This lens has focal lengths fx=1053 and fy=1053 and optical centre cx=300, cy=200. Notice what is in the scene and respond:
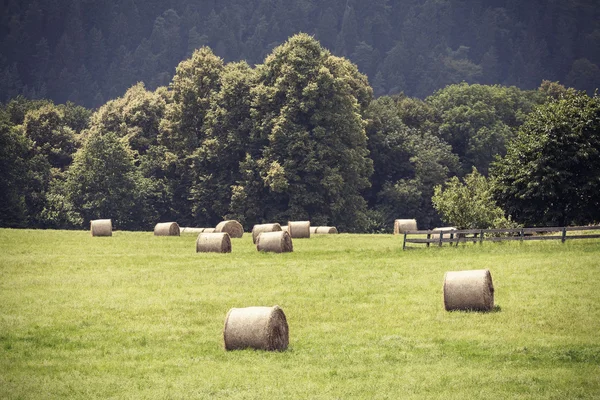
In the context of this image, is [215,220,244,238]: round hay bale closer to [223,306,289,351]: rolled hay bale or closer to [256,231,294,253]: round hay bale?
[256,231,294,253]: round hay bale

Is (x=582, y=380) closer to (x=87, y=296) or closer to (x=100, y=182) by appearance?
(x=87, y=296)

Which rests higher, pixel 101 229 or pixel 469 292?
pixel 101 229

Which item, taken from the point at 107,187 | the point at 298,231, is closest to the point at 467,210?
the point at 298,231

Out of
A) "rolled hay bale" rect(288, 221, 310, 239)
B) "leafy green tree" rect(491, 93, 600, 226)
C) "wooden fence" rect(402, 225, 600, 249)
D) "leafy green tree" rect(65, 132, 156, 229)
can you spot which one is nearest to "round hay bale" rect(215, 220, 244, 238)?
"rolled hay bale" rect(288, 221, 310, 239)

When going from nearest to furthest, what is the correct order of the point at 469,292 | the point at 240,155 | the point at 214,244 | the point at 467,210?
the point at 469,292 → the point at 214,244 → the point at 467,210 → the point at 240,155

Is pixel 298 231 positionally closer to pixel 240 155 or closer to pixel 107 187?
pixel 240 155

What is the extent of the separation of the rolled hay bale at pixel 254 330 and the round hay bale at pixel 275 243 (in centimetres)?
2748

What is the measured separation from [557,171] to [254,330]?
35.7 meters

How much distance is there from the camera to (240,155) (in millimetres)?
103562

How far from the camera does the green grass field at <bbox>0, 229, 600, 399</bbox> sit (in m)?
27.2

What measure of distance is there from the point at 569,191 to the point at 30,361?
4025cm

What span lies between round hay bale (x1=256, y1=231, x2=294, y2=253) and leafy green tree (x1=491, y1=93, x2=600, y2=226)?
14.4 m

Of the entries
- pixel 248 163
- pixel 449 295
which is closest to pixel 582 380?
pixel 449 295

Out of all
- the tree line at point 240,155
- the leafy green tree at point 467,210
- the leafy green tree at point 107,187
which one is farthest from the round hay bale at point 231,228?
the leafy green tree at point 107,187
